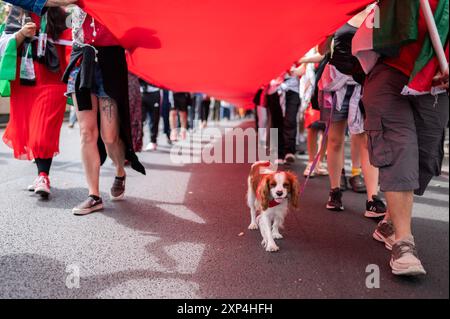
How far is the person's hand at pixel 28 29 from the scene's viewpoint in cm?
304

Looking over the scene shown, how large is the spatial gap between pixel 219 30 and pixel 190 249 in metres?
1.69

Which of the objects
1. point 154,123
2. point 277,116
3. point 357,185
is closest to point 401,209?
point 357,185

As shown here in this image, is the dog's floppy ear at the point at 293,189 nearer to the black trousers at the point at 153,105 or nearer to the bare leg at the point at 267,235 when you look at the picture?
the bare leg at the point at 267,235

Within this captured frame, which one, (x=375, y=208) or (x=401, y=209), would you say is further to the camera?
(x=375, y=208)

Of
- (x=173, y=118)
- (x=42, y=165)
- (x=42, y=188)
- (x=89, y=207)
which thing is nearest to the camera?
(x=89, y=207)

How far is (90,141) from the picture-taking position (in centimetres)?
291

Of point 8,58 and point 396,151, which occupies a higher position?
point 8,58

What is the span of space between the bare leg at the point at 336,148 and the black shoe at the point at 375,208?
37cm

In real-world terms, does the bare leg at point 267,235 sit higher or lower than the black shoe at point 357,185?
higher

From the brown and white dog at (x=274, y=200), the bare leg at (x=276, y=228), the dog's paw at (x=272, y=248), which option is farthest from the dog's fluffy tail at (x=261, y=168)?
the dog's paw at (x=272, y=248)

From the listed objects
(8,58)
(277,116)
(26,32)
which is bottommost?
(277,116)

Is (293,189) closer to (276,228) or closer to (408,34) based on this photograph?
(276,228)

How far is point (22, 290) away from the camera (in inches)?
66.2
